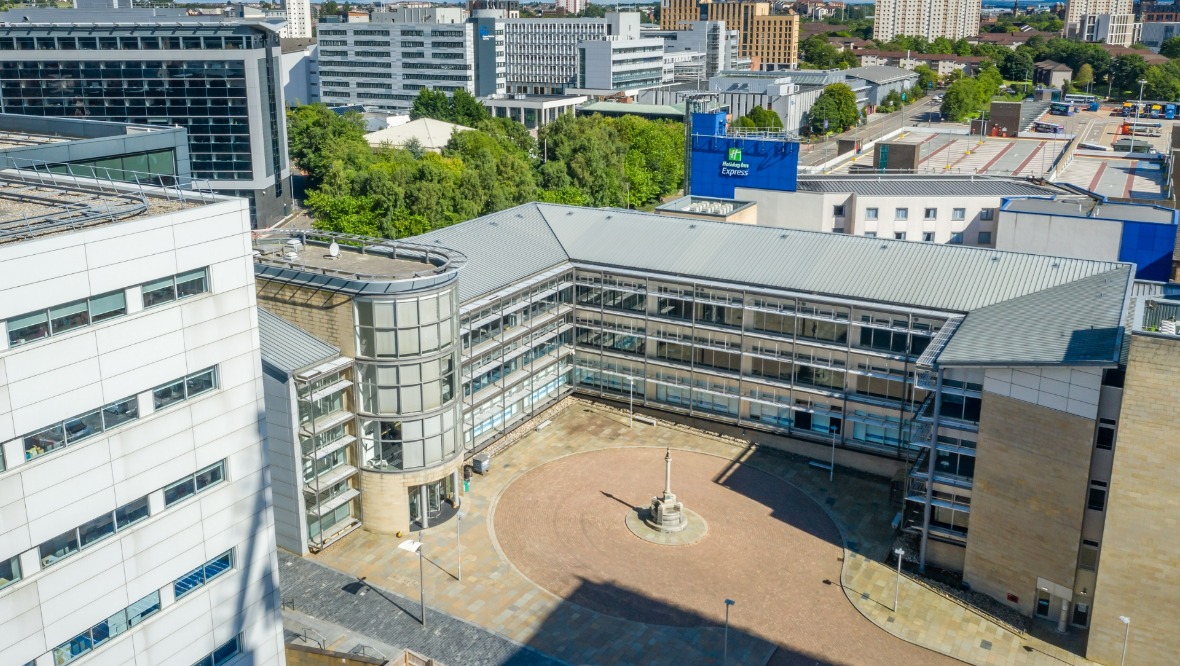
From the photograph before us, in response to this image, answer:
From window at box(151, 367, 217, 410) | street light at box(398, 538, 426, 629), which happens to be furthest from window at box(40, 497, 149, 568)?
street light at box(398, 538, 426, 629)

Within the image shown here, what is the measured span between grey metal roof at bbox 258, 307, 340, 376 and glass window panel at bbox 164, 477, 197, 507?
68.2 ft

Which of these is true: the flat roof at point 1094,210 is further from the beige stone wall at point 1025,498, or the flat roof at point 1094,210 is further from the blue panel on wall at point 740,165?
the beige stone wall at point 1025,498

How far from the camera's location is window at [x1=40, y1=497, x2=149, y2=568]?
2697 centimetres

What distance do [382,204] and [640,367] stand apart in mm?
46959

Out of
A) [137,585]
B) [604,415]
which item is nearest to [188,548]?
[137,585]

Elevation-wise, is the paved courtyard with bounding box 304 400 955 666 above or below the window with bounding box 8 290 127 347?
below

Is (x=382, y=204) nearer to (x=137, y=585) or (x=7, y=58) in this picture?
(x=7, y=58)

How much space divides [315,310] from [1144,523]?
41.1 metres

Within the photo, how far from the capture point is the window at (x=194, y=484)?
2962 centimetres

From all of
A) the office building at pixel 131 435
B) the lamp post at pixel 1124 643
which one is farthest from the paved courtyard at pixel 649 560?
the office building at pixel 131 435

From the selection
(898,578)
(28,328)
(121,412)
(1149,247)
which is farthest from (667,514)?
(1149,247)

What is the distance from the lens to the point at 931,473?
52.1 m

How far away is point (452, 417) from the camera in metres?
56.9

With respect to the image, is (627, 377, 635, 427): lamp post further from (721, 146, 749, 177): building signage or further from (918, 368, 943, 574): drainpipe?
(721, 146, 749, 177): building signage
